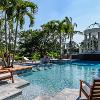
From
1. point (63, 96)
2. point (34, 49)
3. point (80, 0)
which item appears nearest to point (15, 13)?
point (80, 0)

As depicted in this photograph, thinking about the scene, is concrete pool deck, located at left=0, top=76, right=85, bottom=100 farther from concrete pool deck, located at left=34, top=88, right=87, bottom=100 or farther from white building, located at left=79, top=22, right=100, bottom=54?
white building, located at left=79, top=22, right=100, bottom=54

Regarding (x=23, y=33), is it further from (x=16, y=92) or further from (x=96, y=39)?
(x=16, y=92)

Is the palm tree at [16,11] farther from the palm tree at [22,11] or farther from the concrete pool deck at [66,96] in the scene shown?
the concrete pool deck at [66,96]

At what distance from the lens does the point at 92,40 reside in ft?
123

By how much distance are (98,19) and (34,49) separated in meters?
9.56

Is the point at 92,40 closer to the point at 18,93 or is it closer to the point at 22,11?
the point at 22,11

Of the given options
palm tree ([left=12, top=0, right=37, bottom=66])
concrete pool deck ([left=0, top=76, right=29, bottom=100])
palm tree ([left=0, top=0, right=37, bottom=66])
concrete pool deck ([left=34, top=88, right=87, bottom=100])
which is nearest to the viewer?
concrete pool deck ([left=34, top=88, right=87, bottom=100])

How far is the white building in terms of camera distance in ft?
118

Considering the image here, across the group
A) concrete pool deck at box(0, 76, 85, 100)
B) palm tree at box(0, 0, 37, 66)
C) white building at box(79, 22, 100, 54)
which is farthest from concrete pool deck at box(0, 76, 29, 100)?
white building at box(79, 22, 100, 54)

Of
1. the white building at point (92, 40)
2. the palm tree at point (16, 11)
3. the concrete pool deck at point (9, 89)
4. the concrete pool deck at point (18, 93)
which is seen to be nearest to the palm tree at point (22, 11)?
the palm tree at point (16, 11)

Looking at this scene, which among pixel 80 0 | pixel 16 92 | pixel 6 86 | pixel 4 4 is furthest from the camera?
pixel 80 0

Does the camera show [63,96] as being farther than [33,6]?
No

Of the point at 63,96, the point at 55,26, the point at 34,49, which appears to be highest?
the point at 55,26

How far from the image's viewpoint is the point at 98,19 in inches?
1455
